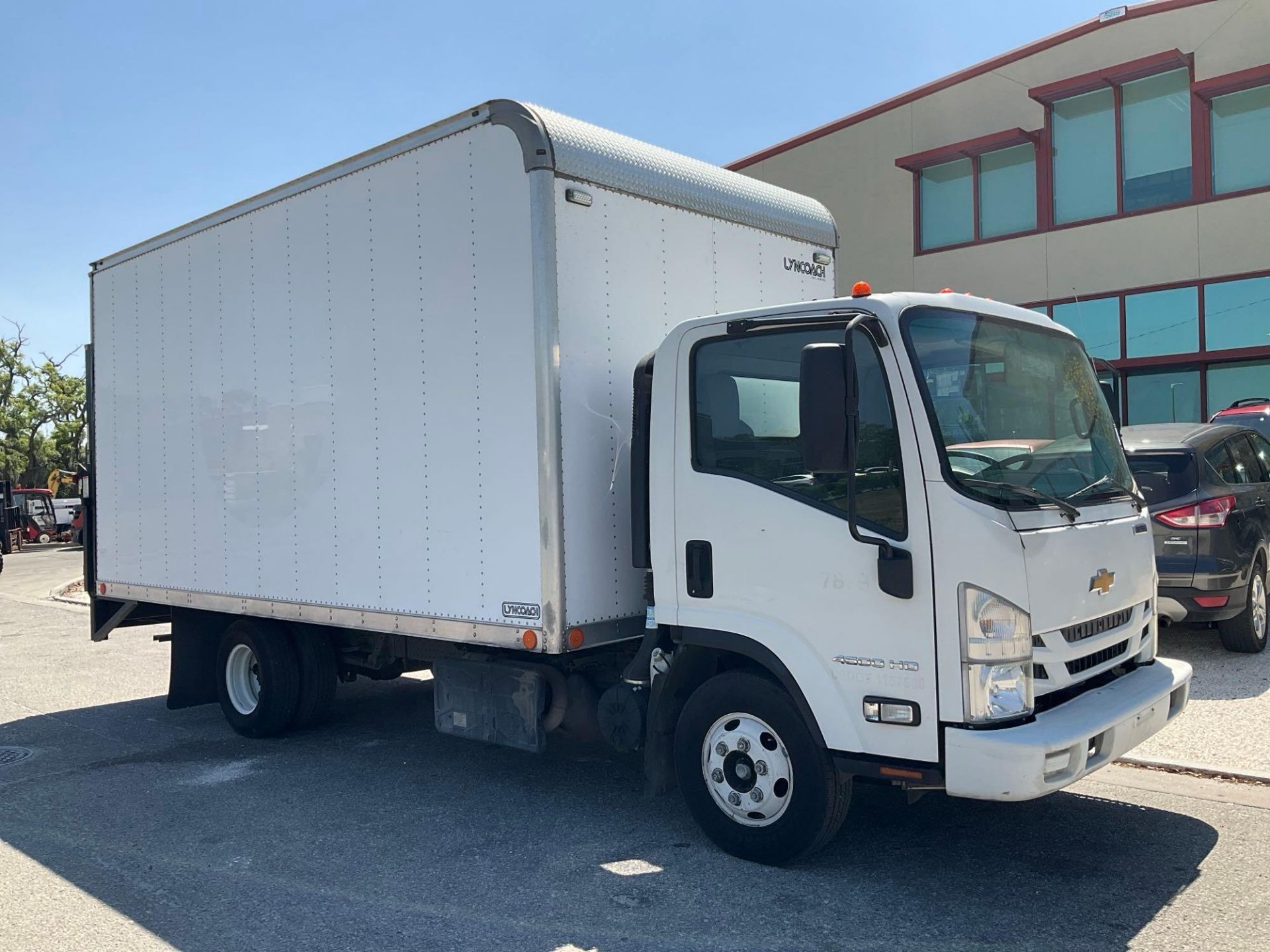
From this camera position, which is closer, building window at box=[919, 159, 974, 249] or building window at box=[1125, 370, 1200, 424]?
building window at box=[1125, 370, 1200, 424]

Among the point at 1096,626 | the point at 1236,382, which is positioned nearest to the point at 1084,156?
the point at 1236,382

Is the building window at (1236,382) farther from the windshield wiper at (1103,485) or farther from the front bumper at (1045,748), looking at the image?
the front bumper at (1045,748)

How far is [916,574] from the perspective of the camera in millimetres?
4168

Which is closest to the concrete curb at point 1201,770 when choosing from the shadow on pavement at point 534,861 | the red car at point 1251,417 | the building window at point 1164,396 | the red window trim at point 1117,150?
the shadow on pavement at point 534,861

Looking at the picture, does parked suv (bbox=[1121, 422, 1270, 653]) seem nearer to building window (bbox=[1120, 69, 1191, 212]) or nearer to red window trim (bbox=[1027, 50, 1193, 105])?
building window (bbox=[1120, 69, 1191, 212])

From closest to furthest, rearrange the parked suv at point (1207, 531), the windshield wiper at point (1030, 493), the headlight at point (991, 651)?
the headlight at point (991, 651) → the windshield wiper at point (1030, 493) → the parked suv at point (1207, 531)

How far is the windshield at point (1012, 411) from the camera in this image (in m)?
4.26

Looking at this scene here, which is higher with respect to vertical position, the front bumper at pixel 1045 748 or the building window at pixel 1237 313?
the building window at pixel 1237 313

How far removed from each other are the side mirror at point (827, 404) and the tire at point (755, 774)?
3.77 ft

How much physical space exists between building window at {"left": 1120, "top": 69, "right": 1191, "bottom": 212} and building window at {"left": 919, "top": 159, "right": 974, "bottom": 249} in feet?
9.12

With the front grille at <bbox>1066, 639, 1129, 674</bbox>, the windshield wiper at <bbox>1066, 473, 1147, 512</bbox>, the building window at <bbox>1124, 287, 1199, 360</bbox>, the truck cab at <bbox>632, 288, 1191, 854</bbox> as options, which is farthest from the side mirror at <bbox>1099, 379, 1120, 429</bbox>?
the building window at <bbox>1124, 287, 1199, 360</bbox>

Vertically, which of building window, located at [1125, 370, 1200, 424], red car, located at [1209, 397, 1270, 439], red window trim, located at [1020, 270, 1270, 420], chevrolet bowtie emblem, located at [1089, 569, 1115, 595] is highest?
red window trim, located at [1020, 270, 1270, 420]

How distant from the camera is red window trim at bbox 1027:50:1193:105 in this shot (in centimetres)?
1715

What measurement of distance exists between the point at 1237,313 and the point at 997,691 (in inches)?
617
